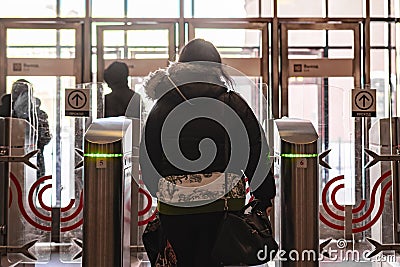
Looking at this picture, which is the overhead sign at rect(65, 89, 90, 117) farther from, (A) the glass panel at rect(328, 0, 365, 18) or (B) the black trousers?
(A) the glass panel at rect(328, 0, 365, 18)

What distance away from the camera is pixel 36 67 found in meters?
7.52

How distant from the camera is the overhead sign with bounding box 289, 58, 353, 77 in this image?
752 centimetres

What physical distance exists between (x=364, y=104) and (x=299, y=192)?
6.94 feet

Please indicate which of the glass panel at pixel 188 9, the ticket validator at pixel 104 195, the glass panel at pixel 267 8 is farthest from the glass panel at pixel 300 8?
the ticket validator at pixel 104 195

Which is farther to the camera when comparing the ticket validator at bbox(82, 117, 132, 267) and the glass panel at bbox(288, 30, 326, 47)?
the glass panel at bbox(288, 30, 326, 47)

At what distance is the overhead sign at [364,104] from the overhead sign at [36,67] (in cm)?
344

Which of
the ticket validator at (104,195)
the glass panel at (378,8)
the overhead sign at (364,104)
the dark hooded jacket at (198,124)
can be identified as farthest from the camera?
the glass panel at (378,8)

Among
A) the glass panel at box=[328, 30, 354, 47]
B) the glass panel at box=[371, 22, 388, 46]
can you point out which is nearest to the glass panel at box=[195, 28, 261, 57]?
the glass panel at box=[328, 30, 354, 47]

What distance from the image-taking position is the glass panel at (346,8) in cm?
777

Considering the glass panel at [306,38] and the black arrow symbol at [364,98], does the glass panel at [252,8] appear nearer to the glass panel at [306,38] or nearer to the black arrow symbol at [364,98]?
the glass panel at [306,38]

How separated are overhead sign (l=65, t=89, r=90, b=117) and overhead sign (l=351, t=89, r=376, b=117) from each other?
7.19 ft

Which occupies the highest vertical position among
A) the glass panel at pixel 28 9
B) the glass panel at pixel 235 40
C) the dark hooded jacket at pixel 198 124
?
the glass panel at pixel 28 9

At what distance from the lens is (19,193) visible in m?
5.27

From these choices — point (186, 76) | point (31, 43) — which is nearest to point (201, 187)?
point (186, 76)
